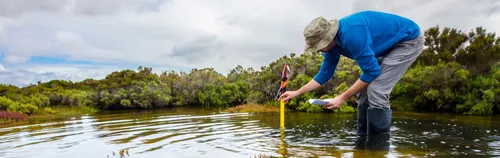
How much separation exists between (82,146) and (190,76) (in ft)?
72.6

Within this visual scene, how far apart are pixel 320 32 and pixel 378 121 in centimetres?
186

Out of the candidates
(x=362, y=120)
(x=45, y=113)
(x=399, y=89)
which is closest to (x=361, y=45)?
(x=362, y=120)

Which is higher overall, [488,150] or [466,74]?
[466,74]

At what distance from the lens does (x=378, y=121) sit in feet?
20.2

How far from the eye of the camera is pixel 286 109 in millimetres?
18281

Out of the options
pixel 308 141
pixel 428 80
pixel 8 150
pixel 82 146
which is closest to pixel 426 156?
pixel 308 141

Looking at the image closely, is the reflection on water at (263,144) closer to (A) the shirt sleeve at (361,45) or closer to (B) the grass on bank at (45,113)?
(A) the shirt sleeve at (361,45)

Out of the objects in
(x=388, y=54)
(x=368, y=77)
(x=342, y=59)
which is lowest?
(x=368, y=77)

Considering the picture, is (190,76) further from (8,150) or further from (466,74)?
(8,150)

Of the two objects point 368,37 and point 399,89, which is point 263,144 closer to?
point 368,37

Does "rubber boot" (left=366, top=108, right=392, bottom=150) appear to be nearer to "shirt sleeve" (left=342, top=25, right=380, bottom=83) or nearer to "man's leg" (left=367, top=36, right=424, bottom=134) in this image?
"man's leg" (left=367, top=36, right=424, bottom=134)

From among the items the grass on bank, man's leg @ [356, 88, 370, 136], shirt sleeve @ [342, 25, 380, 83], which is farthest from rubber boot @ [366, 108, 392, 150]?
the grass on bank

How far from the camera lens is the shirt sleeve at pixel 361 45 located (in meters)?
4.98

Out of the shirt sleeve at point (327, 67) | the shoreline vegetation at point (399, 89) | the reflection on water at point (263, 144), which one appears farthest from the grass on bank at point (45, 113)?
the shirt sleeve at point (327, 67)
